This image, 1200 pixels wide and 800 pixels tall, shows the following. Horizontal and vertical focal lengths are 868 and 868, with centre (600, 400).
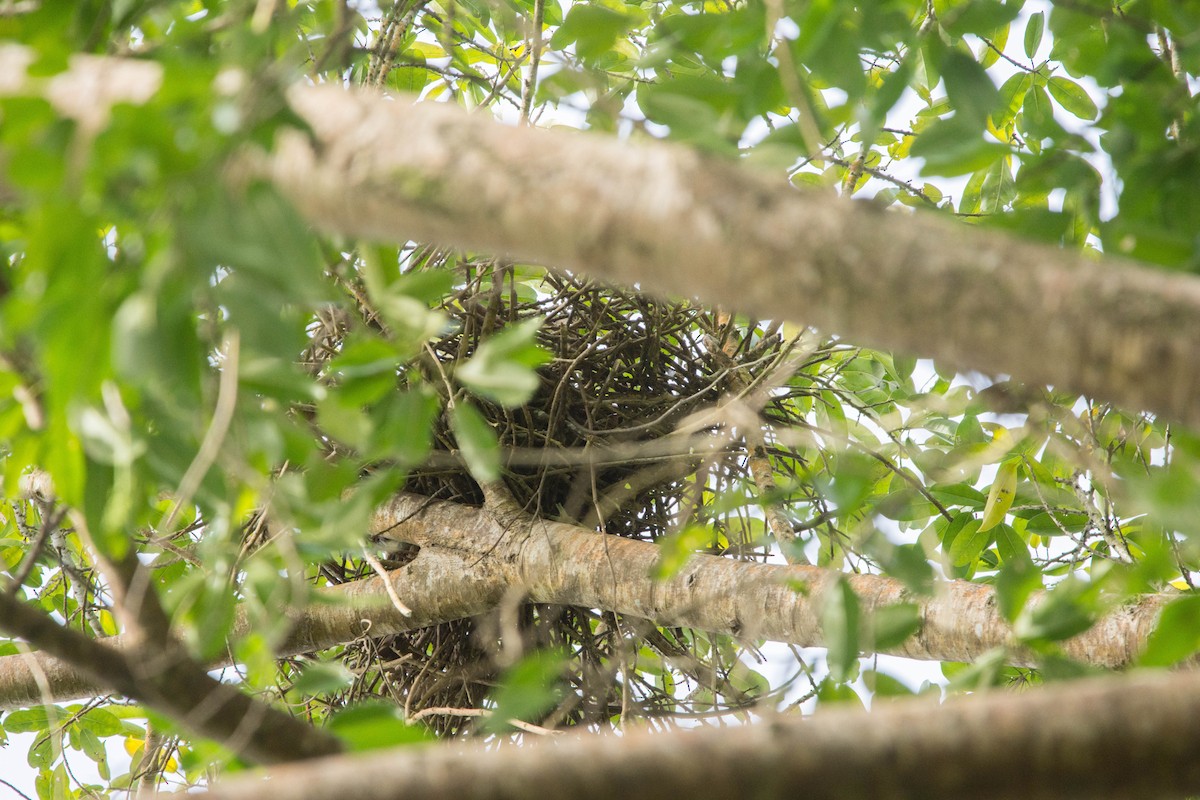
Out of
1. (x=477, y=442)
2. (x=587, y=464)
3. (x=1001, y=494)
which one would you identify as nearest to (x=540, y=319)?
(x=477, y=442)

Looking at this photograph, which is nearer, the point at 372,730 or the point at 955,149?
the point at 372,730

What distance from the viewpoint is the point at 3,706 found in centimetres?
156

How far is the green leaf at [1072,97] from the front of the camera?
165 centimetres

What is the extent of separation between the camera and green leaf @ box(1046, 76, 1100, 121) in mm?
1648

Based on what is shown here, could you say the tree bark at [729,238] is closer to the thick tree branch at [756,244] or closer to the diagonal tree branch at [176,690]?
the thick tree branch at [756,244]

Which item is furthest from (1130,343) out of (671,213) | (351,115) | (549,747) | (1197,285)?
(351,115)

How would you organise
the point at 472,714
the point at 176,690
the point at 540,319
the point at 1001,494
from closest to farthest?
the point at 176,690
the point at 540,319
the point at 472,714
the point at 1001,494

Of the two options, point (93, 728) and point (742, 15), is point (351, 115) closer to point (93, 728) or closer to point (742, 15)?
point (742, 15)

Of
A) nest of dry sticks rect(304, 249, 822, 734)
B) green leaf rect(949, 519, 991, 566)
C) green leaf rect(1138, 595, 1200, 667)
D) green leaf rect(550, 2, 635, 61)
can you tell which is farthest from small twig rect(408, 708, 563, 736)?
green leaf rect(949, 519, 991, 566)

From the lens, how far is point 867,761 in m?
0.41

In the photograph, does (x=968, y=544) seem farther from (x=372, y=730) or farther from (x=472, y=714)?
(x=372, y=730)

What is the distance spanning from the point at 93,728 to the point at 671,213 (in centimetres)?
193

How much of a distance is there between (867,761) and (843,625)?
0.87 feet

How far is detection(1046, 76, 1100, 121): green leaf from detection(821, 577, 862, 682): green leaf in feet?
4.57
